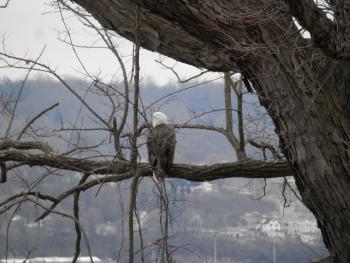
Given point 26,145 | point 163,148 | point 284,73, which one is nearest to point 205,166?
point 163,148

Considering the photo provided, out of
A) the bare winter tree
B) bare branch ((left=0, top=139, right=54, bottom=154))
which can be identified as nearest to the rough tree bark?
the bare winter tree

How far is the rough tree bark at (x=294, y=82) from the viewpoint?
5.39 meters

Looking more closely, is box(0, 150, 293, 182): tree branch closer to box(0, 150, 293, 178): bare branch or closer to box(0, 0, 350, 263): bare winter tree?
box(0, 150, 293, 178): bare branch

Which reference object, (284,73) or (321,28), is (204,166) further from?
(321,28)

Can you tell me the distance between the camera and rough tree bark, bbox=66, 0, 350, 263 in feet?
17.7

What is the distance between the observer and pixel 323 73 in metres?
5.56

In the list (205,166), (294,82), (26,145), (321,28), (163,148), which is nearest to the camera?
(321,28)

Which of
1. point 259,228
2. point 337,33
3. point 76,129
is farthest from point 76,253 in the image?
point 259,228

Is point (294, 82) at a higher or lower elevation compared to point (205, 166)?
higher

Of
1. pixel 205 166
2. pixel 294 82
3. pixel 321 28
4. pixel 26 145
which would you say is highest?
pixel 321 28

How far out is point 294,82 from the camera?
18.0 feet

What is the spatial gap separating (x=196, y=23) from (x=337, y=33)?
1.28m

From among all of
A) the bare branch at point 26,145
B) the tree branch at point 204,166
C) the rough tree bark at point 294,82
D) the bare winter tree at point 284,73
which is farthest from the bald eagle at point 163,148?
the rough tree bark at point 294,82

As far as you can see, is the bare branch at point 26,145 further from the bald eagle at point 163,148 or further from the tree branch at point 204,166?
the bald eagle at point 163,148
